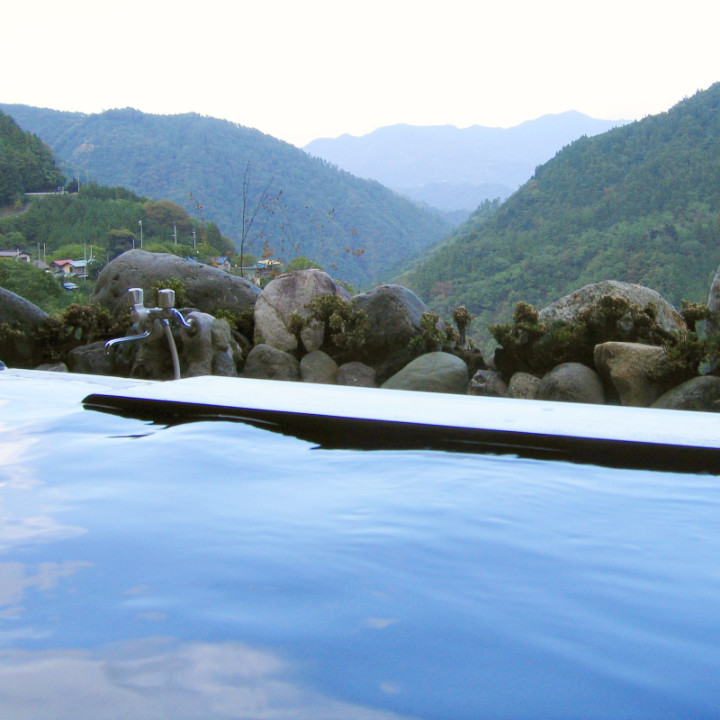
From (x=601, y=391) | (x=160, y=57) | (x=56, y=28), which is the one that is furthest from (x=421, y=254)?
(x=601, y=391)

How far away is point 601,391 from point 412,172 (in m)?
32.9

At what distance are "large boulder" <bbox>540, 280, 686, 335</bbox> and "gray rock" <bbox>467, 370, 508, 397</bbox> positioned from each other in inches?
20.9

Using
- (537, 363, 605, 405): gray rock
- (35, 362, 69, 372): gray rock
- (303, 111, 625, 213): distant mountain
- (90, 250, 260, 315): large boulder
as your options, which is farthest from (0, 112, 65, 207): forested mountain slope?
(303, 111, 625, 213): distant mountain

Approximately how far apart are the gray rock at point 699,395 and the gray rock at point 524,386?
80cm

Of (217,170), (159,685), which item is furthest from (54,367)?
(217,170)

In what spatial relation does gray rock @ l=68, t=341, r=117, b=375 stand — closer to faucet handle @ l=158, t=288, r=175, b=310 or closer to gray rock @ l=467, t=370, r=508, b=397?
faucet handle @ l=158, t=288, r=175, b=310

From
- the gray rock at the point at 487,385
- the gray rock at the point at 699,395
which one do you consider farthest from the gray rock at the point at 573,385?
the gray rock at the point at 699,395

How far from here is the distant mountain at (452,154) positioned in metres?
31.6

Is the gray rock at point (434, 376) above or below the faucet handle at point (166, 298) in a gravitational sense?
below

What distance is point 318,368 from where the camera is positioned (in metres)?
5.08

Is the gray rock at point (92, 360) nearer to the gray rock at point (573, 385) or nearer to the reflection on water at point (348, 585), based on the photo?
the gray rock at point (573, 385)

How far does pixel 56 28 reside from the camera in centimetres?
1327

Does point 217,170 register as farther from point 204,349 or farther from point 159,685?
point 159,685

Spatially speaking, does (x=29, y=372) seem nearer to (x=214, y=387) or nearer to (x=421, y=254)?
(x=214, y=387)
